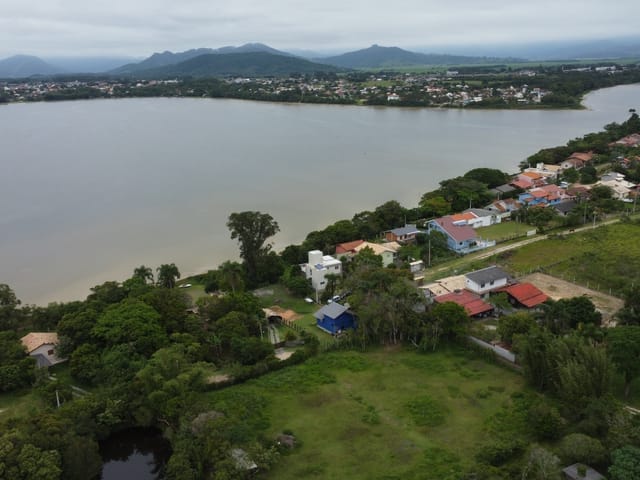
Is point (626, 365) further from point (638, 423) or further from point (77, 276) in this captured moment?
point (77, 276)

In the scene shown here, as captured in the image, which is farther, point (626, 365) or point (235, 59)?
point (235, 59)

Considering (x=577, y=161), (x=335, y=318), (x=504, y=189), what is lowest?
(x=335, y=318)

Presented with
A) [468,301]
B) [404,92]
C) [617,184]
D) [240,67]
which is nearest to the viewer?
[468,301]

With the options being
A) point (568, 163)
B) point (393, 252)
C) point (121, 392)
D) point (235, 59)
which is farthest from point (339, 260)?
point (235, 59)

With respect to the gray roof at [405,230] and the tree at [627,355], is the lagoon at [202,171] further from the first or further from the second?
the tree at [627,355]

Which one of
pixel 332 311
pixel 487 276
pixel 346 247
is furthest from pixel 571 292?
pixel 346 247

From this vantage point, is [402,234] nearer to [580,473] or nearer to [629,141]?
[580,473]

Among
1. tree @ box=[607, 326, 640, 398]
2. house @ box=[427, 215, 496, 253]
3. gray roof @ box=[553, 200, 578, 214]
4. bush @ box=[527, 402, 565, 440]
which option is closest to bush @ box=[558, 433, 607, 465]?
bush @ box=[527, 402, 565, 440]
